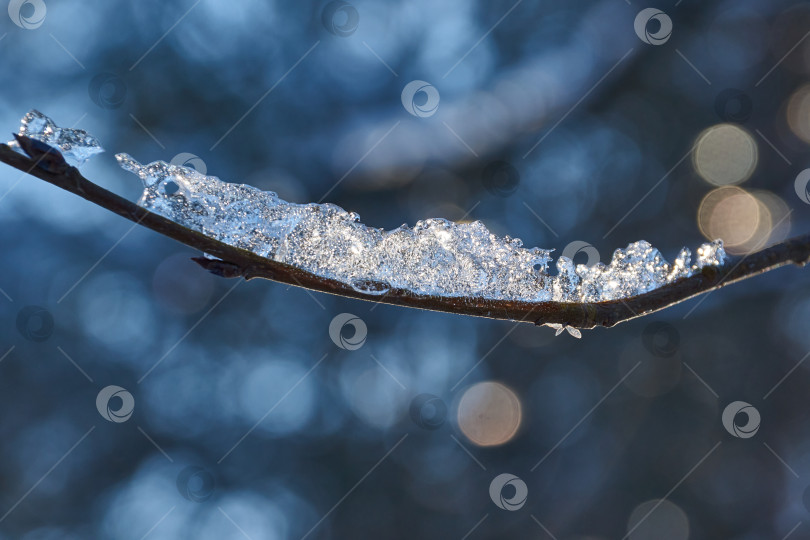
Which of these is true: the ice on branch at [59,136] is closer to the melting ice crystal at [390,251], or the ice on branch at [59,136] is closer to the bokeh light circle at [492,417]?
the melting ice crystal at [390,251]

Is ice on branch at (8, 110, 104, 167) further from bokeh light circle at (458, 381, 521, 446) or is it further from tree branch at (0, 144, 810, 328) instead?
bokeh light circle at (458, 381, 521, 446)

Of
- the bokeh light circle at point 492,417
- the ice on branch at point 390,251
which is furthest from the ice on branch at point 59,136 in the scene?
the bokeh light circle at point 492,417

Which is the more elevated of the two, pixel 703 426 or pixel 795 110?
pixel 795 110

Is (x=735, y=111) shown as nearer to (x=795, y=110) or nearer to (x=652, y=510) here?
(x=795, y=110)

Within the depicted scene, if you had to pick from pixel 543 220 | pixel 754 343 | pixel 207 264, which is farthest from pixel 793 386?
pixel 207 264

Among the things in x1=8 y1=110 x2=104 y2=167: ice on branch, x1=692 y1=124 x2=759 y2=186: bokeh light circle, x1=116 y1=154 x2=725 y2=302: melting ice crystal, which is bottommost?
x1=8 y1=110 x2=104 y2=167: ice on branch

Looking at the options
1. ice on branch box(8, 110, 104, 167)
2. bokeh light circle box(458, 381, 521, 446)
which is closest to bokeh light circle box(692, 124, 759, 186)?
bokeh light circle box(458, 381, 521, 446)

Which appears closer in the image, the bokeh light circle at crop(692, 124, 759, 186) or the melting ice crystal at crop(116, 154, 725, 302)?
the melting ice crystal at crop(116, 154, 725, 302)
